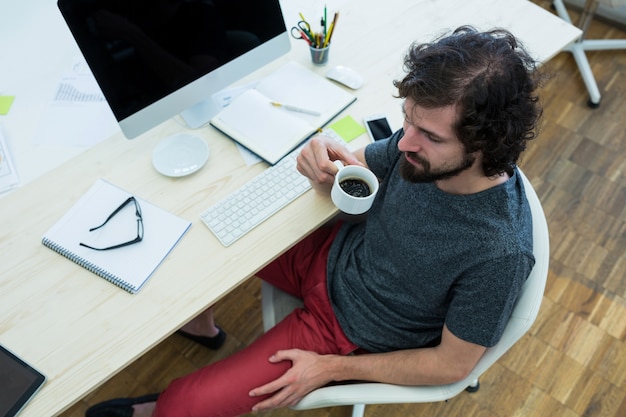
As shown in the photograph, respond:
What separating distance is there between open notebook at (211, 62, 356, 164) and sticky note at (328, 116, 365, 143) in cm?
3

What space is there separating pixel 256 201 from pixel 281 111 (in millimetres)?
300

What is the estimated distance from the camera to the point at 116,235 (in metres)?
1.25

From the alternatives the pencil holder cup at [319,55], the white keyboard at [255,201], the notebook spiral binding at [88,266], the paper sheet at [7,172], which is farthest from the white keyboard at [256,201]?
the paper sheet at [7,172]

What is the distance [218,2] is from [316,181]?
50cm

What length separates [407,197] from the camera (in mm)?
1236

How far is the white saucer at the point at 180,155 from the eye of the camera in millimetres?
1354

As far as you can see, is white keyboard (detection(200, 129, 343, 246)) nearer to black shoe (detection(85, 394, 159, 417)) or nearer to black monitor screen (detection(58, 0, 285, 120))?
black monitor screen (detection(58, 0, 285, 120))

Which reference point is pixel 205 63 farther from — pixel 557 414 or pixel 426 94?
pixel 557 414

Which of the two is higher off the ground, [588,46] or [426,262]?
[426,262]

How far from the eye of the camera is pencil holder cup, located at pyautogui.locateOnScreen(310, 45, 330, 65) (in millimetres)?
1555

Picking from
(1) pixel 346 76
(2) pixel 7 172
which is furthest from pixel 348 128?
(2) pixel 7 172

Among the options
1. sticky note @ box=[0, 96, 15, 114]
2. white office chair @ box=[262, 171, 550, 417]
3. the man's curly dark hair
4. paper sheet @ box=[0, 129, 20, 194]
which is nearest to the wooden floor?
white office chair @ box=[262, 171, 550, 417]

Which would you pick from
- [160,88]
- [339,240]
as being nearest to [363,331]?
[339,240]

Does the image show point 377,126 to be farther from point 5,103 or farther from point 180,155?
point 5,103
